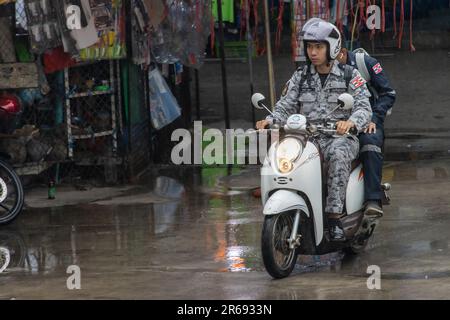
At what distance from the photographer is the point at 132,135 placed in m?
11.5

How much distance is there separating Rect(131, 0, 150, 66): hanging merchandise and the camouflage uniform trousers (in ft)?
14.3

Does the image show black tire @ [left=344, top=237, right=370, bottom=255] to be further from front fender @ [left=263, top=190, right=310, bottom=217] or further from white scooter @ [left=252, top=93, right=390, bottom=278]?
front fender @ [left=263, top=190, right=310, bottom=217]

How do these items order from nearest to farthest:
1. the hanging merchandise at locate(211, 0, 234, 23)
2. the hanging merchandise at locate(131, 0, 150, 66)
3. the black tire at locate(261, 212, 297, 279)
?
the black tire at locate(261, 212, 297, 279) < the hanging merchandise at locate(131, 0, 150, 66) < the hanging merchandise at locate(211, 0, 234, 23)

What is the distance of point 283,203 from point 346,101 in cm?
81

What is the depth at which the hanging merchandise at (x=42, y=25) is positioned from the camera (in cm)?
1053

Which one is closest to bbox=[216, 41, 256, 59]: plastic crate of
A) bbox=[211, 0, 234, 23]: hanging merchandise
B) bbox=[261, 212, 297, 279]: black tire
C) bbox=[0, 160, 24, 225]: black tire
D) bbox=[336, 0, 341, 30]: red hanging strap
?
bbox=[211, 0, 234, 23]: hanging merchandise

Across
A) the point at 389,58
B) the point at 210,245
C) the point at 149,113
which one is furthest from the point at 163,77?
the point at 389,58

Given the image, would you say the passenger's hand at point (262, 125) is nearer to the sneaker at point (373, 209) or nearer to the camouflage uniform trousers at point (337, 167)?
the camouflage uniform trousers at point (337, 167)

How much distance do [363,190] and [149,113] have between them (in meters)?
4.74

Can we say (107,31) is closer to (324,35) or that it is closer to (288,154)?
(324,35)

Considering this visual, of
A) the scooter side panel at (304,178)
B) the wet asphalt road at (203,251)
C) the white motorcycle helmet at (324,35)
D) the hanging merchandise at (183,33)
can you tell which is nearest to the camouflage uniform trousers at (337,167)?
the scooter side panel at (304,178)

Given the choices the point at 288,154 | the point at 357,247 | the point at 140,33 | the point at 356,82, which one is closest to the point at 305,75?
the point at 356,82

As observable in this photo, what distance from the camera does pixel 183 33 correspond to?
484 inches

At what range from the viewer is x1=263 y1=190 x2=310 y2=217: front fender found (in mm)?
6996
